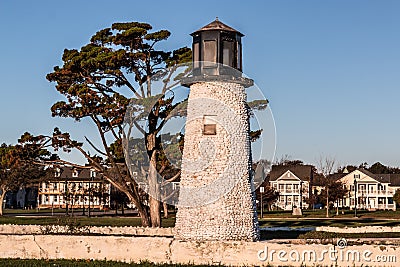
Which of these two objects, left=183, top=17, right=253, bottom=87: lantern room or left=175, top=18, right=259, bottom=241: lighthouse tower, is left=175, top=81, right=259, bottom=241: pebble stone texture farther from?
left=183, top=17, right=253, bottom=87: lantern room

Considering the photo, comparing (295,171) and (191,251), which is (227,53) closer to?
(191,251)

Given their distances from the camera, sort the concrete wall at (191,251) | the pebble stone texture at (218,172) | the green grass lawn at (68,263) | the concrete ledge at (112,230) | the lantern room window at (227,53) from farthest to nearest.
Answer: the concrete ledge at (112,230), the lantern room window at (227,53), the pebble stone texture at (218,172), the green grass lawn at (68,263), the concrete wall at (191,251)

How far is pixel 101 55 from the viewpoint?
31.9m

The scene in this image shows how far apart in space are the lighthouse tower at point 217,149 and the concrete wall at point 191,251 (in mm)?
1300

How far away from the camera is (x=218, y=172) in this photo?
2003 cm

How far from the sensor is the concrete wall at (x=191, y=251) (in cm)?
1719

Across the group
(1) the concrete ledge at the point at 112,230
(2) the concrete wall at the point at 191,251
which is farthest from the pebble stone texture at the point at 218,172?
(1) the concrete ledge at the point at 112,230

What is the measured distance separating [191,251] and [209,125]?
4.06 metres

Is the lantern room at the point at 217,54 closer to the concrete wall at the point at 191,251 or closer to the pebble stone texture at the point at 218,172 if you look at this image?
the pebble stone texture at the point at 218,172

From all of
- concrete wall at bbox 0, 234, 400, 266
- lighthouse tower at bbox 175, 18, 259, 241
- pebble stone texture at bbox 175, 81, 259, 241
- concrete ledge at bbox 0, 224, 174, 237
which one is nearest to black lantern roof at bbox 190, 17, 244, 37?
lighthouse tower at bbox 175, 18, 259, 241

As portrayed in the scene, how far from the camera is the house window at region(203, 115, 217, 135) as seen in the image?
20406 mm

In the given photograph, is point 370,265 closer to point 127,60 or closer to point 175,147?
point 175,147

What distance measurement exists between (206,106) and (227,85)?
952mm

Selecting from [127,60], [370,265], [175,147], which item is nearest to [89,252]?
[370,265]
